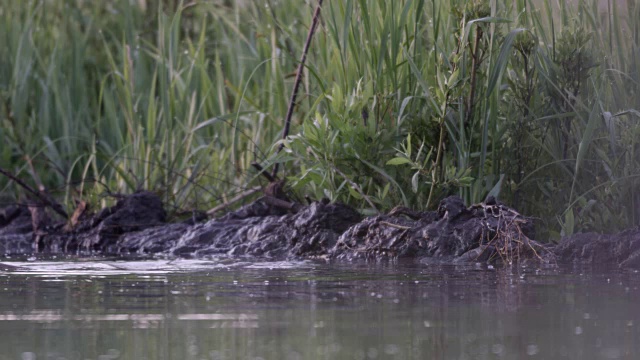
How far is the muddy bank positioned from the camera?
3.85 m

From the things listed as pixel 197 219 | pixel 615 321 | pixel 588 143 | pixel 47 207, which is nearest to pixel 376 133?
pixel 588 143

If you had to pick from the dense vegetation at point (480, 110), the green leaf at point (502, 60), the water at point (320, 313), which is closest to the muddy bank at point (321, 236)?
the dense vegetation at point (480, 110)

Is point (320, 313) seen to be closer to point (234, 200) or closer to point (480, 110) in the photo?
point (480, 110)

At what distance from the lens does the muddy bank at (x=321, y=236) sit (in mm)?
3850

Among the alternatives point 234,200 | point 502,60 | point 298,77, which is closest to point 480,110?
point 502,60

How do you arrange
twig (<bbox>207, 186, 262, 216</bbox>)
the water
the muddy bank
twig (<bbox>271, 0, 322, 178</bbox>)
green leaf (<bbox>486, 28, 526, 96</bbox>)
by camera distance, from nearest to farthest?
the water
the muddy bank
green leaf (<bbox>486, 28, 526, 96</bbox>)
twig (<bbox>271, 0, 322, 178</bbox>)
twig (<bbox>207, 186, 262, 216</bbox>)

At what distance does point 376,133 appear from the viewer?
4.40 meters

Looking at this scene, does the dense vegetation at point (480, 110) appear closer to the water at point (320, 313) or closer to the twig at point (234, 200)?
the twig at point (234, 200)

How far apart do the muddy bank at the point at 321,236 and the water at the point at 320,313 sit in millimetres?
293

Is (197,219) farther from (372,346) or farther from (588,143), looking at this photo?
(372,346)

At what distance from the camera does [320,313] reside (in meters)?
2.55

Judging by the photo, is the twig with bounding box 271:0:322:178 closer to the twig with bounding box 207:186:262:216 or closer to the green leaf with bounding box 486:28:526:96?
the twig with bounding box 207:186:262:216

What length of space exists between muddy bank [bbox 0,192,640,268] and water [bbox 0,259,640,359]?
0.29 metres

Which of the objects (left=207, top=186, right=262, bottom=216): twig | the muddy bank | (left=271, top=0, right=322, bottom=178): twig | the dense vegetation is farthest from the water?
(left=207, top=186, right=262, bottom=216): twig
